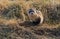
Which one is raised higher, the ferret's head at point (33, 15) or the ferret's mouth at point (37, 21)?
the ferret's head at point (33, 15)

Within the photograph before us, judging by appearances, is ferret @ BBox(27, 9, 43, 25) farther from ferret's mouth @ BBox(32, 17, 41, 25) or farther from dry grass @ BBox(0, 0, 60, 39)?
dry grass @ BBox(0, 0, 60, 39)

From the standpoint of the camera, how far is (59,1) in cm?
843

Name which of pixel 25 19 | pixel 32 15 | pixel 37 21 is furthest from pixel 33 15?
pixel 25 19

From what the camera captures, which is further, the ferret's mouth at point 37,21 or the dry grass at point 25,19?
the ferret's mouth at point 37,21

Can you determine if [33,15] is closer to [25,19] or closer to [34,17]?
[34,17]

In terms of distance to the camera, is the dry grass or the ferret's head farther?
the ferret's head

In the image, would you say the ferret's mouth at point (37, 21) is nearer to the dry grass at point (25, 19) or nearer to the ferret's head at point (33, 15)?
Answer: the ferret's head at point (33, 15)

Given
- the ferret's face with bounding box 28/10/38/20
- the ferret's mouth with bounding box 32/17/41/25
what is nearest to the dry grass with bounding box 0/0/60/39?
the ferret's mouth with bounding box 32/17/41/25

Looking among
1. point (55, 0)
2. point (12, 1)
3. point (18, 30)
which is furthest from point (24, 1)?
point (18, 30)

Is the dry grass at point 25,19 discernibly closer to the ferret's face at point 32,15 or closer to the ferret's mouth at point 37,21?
the ferret's mouth at point 37,21

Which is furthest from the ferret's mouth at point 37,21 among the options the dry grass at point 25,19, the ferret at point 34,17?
the dry grass at point 25,19

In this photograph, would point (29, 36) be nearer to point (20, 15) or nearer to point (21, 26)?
point (21, 26)

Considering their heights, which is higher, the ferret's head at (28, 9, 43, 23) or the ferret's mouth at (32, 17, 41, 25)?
the ferret's head at (28, 9, 43, 23)

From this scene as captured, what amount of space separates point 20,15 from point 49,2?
108cm
